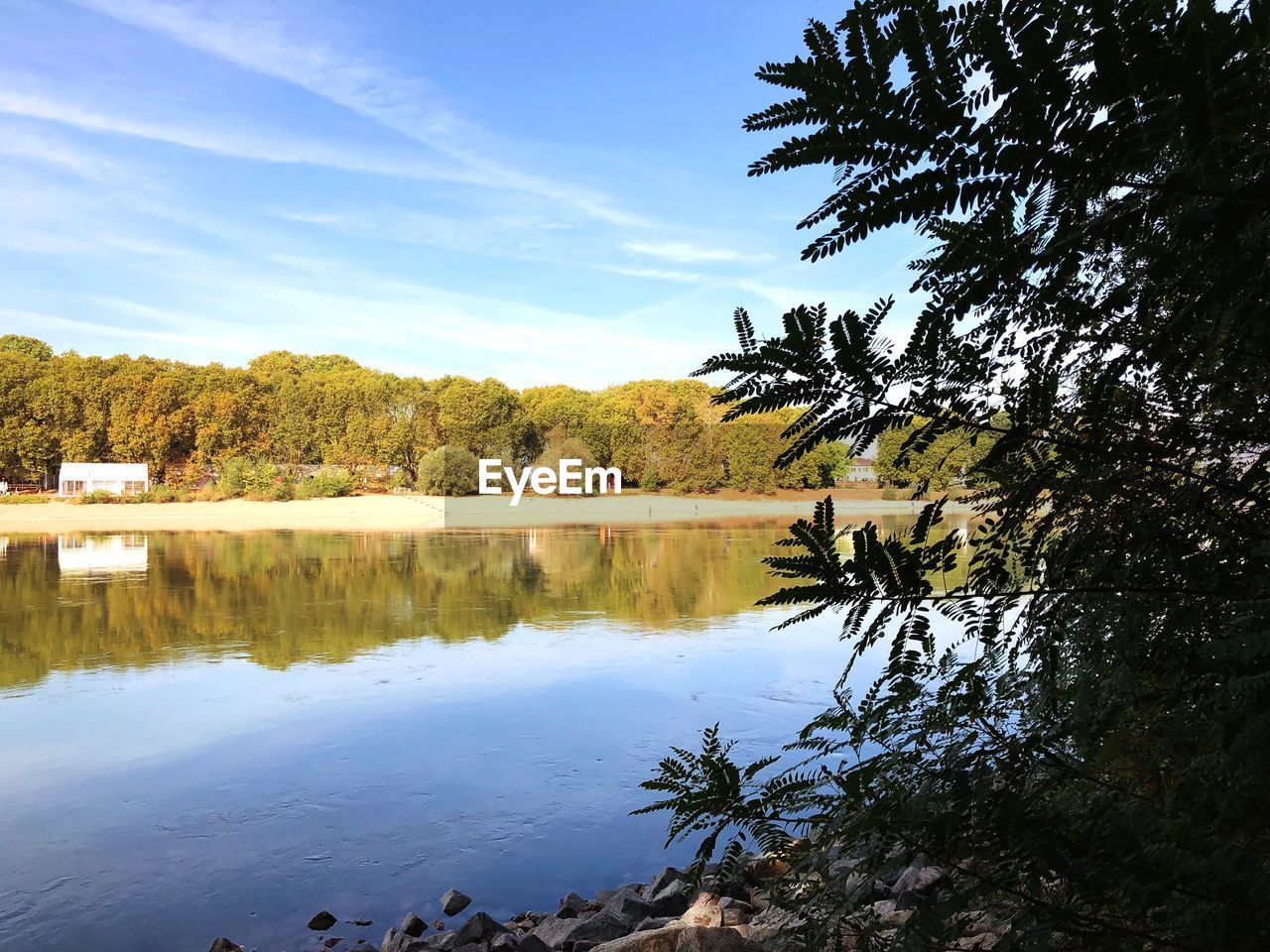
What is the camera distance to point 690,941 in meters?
3.62

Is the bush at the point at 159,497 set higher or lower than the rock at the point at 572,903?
higher

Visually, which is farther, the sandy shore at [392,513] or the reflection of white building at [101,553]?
the sandy shore at [392,513]

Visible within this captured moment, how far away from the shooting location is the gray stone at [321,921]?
16.8 feet

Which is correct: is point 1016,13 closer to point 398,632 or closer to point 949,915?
point 949,915

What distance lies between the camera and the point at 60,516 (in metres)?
42.0

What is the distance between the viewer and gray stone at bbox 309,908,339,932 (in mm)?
5105

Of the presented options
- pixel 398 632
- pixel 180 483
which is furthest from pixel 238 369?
pixel 398 632

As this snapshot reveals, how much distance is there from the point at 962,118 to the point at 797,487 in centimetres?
5630

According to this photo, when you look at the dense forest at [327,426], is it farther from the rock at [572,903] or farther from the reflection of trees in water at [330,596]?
the rock at [572,903]

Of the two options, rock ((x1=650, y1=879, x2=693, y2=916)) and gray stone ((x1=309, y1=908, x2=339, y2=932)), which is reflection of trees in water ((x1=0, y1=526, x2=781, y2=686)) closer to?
gray stone ((x1=309, y1=908, x2=339, y2=932))

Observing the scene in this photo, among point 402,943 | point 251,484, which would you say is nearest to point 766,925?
point 402,943

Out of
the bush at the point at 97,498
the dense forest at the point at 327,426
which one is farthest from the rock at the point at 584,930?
the bush at the point at 97,498

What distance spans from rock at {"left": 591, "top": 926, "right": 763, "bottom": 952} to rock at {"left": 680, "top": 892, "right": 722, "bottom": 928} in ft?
1.66

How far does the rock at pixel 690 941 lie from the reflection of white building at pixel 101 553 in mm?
20158
